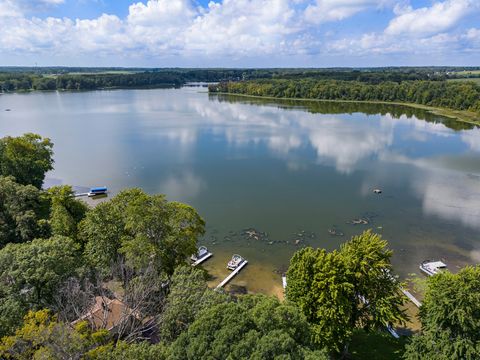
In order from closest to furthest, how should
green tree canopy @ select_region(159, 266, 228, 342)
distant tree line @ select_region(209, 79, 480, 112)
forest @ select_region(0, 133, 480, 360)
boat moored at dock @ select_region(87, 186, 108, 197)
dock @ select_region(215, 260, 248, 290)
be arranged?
forest @ select_region(0, 133, 480, 360) → green tree canopy @ select_region(159, 266, 228, 342) → dock @ select_region(215, 260, 248, 290) → boat moored at dock @ select_region(87, 186, 108, 197) → distant tree line @ select_region(209, 79, 480, 112)

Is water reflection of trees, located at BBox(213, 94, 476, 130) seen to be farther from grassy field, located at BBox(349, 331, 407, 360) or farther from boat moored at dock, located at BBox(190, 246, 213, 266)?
grassy field, located at BBox(349, 331, 407, 360)

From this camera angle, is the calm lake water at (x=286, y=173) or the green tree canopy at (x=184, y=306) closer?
the green tree canopy at (x=184, y=306)

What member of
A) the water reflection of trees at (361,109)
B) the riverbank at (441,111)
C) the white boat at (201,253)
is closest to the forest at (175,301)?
the white boat at (201,253)

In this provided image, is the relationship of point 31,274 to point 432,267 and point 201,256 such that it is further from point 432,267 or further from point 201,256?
point 432,267

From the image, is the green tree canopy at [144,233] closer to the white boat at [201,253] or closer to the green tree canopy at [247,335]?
the white boat at [201,253]

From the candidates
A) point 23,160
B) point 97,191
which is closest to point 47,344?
point 23,160

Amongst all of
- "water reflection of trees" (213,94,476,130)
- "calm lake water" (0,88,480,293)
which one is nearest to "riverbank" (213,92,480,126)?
"water reflection of trees" (213,94,476,130)

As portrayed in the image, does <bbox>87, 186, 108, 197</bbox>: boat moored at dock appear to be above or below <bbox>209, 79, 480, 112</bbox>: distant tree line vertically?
below
